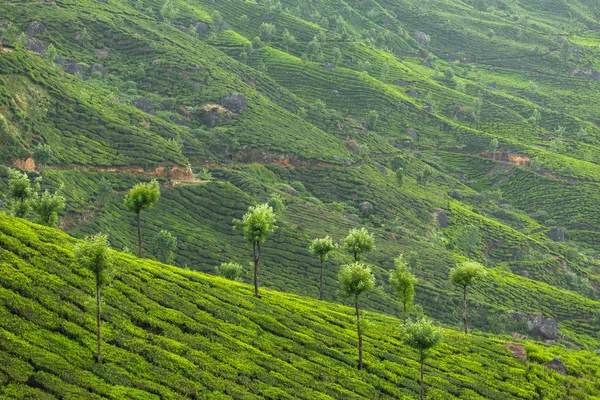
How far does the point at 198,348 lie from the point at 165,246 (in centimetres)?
5134

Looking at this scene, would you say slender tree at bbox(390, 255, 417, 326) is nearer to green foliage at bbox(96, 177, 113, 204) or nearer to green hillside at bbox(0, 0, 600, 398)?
green hillside at bbox(0, 0, 600, 398)

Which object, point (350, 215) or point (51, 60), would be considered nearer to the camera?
point (350, 215)

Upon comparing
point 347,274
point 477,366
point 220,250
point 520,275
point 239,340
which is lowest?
point 520,275

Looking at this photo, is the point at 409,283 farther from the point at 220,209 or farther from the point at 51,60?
the point at 51,60

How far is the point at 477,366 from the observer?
8338 centimetres

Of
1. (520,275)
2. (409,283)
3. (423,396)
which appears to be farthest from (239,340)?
(520,275)

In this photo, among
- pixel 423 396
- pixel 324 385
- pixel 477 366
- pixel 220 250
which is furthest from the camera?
pixel 220 250

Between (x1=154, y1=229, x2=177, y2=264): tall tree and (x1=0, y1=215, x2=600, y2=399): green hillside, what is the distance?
27.7 meters

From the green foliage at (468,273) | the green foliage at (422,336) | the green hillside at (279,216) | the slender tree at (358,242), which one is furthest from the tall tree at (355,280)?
the green foliage at (468,273)

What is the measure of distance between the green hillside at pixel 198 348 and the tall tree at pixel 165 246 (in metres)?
27.7

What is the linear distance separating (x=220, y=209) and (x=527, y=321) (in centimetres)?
6943

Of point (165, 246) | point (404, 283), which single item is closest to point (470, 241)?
point (404, 283)

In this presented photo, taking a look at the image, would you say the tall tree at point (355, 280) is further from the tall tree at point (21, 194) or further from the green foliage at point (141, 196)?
the tall tree at point (21, 194)

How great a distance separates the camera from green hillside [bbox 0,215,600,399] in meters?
55.3
